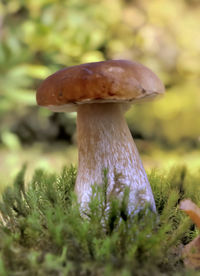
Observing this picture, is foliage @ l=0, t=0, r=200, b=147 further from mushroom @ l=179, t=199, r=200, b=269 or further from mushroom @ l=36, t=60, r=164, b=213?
mushroom @ l=179, t=199, r=200, b=269

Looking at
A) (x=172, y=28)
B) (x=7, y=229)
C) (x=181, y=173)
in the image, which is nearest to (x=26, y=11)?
(x=172, y=28)

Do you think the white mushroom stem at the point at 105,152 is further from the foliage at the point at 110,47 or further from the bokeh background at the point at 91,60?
the foliage at the point at 110,47

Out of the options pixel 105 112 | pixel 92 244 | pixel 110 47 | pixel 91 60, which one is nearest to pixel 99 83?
pixel 105 112

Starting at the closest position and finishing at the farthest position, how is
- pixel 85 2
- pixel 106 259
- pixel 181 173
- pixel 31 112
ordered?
pixel 106 259 < pixel 181 173 < pixel 31 112 < pixel 85 2

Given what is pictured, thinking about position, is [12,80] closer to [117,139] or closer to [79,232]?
[117,139]

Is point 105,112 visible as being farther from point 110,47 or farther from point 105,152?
point 110,47

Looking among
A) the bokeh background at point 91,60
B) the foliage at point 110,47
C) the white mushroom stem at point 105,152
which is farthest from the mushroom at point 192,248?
the foliage at point 110,47

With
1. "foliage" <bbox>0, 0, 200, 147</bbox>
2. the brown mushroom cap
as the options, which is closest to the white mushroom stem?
the brown mushroom cap
